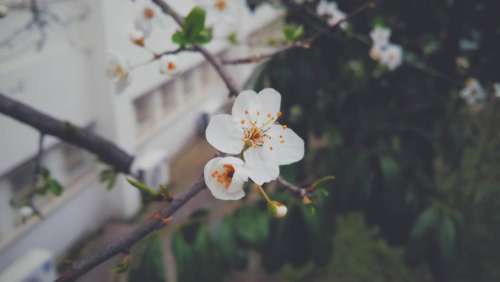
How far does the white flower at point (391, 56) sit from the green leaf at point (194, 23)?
69 centimetres

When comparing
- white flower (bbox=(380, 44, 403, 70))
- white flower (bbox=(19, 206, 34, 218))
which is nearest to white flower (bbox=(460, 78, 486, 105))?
white flower (bbox=(380, 44, 403, 70))

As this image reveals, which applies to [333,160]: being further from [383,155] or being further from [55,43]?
[55,43]

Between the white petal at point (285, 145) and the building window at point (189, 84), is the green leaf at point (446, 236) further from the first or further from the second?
the building window at point (189, 84)

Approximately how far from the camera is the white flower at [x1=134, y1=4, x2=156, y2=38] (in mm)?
875

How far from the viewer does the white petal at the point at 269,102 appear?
567 mm

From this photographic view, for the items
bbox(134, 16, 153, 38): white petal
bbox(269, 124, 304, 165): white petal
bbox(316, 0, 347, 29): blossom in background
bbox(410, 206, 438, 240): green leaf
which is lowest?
bbox(410, 206, 438, 240): green leaf

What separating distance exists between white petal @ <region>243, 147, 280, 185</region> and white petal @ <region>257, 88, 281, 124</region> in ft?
0.16

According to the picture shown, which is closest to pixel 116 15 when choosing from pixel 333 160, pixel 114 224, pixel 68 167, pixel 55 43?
pixel 55 43

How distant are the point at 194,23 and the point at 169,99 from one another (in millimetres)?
3257

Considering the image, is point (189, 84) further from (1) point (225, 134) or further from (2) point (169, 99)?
(1) point (225, 134)

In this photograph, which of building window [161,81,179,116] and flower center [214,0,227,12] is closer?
flower center [214,0,227,12]

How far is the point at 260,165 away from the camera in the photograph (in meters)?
0.52

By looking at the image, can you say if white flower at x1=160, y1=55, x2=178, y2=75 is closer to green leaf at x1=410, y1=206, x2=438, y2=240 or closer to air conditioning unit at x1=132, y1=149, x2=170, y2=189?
green leaf at x1=410, y1=206, x2=438, y2=240

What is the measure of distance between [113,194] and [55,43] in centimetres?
116
